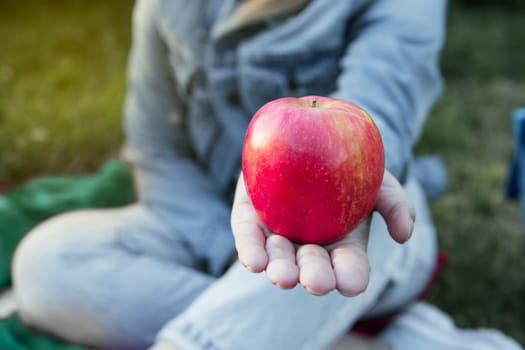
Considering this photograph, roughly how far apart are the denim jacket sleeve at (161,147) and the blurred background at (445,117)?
0.74 meters

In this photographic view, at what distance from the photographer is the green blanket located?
148 centimetres

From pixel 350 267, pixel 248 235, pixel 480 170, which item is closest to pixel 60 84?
pixel 480 170

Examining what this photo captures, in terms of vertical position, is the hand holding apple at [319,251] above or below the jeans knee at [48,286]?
above

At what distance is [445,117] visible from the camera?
8.79ft

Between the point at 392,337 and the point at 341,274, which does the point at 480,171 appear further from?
the point at 341,274

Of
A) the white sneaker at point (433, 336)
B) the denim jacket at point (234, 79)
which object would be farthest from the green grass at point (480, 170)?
the denim jacket at point (234, 79)

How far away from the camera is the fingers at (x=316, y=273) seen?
684mm

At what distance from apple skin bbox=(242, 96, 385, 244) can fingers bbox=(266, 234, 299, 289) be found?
0.17 feet

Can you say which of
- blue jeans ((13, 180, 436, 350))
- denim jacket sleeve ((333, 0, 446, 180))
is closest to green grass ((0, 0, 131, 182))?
blue jeans ((13, 180, 436, 350))

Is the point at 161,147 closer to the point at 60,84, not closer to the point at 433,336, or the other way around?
the point at 433,336

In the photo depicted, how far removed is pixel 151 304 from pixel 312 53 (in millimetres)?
572

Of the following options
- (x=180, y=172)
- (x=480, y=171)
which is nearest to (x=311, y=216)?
(x=180, y=172)

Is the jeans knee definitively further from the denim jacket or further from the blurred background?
the blurred background

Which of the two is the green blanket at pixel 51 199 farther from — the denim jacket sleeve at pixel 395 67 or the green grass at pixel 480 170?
the green grass at pixel 480 170
